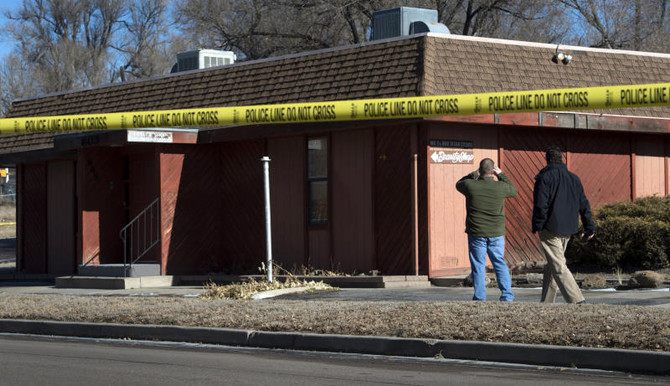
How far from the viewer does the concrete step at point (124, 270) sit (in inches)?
773

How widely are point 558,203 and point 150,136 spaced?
9796 mm

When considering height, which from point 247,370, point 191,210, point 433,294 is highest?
point 191,210

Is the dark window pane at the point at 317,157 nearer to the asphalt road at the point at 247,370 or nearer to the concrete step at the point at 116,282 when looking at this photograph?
the concrete step at the point at 116,282

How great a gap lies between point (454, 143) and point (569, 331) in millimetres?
8444

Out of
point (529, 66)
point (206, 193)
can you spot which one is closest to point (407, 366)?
point (529, 66)

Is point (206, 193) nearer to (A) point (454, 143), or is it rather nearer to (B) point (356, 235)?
(B) point (356, 235)

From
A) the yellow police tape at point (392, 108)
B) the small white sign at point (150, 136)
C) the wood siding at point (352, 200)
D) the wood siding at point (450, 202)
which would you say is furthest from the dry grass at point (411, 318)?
the small white sign at point (150, 136)

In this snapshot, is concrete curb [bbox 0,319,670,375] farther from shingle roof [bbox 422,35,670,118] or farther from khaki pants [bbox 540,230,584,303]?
shingle roof [bbox 422,35,670,118]

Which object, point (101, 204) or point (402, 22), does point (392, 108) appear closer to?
point (402, 22)

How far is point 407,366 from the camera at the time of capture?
31.1 ft

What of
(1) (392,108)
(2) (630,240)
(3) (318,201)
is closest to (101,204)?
(3) (318,201)

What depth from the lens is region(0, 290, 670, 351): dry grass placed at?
9.51 meters

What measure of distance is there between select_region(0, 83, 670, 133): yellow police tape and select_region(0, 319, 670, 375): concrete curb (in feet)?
14.9

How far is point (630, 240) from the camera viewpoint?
1648cm
